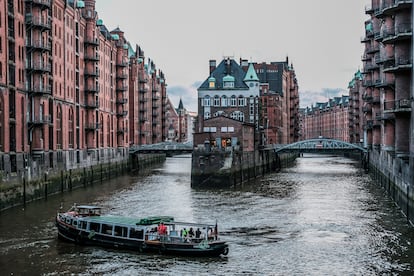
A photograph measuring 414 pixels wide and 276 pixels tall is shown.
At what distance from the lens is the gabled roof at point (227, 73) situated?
104125 mm

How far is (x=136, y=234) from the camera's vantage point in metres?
34.7

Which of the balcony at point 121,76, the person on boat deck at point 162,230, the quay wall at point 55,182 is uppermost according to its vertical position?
the balcony at point 121,76

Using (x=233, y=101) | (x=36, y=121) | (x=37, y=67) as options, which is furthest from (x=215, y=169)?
(x=233, y=101)

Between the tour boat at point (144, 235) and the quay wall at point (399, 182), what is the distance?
13340 millimetres

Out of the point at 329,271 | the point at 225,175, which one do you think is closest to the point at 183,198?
the point at 225,175

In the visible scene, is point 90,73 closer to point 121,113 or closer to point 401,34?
point 121,113

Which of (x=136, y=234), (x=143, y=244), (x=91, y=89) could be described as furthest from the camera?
(x=91, y=89)

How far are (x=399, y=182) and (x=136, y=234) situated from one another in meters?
22.0

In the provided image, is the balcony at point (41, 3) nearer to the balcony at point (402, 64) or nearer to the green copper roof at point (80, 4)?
the green copper roof at point (80, 4)

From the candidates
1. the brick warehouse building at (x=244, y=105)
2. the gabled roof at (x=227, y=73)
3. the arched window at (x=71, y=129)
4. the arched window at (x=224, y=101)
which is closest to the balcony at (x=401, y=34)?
the brick warehouse building at (x=244, y=105)

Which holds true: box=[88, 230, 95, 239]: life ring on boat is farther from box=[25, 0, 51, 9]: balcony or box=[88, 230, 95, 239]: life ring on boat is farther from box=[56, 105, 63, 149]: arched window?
box=[56, 105, 63, 149]: arched window

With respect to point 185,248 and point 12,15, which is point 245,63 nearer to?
point 12,15

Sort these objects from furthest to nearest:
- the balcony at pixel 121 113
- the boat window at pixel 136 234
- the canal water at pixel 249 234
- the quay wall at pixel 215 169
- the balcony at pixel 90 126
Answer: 1. the balcony at pixel 121 113
2. the balcony at pixel 90 126
3. the quay wall at pixel 215 169
4. the boat window at pixel 136 234
5. the canal water at pixel 249 234

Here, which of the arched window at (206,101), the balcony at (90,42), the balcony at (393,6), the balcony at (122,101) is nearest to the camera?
the balcony at (393,6)
